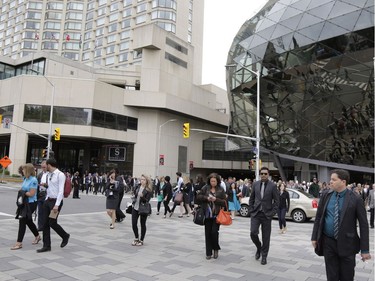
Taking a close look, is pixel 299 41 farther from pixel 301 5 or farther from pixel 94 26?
pixel 94 26

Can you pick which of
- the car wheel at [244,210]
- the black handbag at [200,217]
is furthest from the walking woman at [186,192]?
the black handbag at [200,217]

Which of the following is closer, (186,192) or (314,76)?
(186,192)

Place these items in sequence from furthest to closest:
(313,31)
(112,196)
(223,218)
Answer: (313,31) < (112,196) < (223,218)

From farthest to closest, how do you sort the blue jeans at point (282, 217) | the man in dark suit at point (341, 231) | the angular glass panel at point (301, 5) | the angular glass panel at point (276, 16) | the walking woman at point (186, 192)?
1. the angular glass panel at point (276, 16)
2. the angular glass panel at point (301, 5)
3. the walking woman at point (186, 192)
4. the blue jeans at point (282, 217)
5. the man in dark suit at point (341, 231)

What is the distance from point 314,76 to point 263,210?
2634 cm

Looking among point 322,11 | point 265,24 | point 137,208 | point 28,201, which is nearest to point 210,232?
point 137,208

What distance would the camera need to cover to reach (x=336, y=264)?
166 inches

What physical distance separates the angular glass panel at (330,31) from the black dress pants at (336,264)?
89.7 ft

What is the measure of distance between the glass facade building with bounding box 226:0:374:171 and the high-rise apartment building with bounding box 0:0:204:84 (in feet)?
132

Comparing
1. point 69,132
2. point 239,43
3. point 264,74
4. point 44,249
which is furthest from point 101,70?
point 44,249

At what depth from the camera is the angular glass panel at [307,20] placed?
95.6ft

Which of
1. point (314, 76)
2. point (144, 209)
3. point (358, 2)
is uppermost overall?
point (358, 2)

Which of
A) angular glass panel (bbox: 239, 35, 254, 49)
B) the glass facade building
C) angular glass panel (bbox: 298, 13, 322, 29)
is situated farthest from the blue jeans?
angular glass panel (bbox: 239, 35, 254, 49)

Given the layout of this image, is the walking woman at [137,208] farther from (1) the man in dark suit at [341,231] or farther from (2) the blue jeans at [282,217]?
(2) the blue jeans at [282,217]
